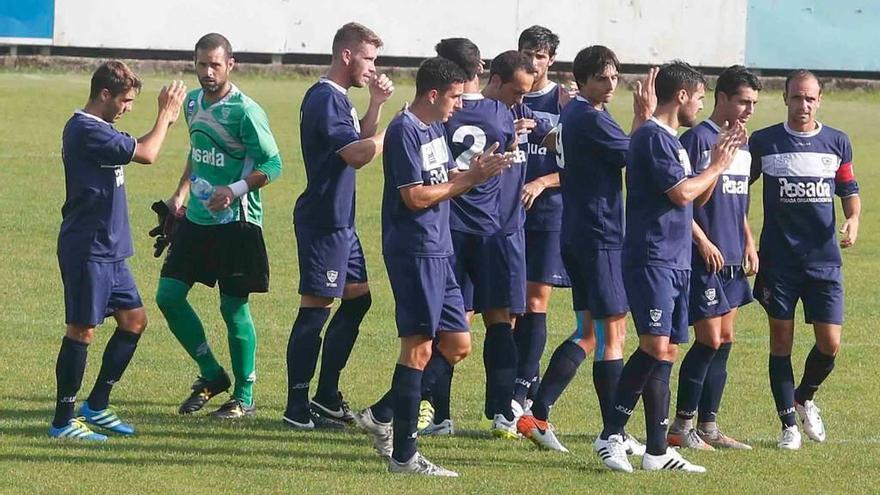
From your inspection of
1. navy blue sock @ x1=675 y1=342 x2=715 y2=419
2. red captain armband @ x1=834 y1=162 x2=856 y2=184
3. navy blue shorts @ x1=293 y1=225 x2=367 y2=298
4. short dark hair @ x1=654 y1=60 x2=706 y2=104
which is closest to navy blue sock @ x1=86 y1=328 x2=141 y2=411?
navy blue shorts @ x1=293 y1=225 x2=367 y2=298

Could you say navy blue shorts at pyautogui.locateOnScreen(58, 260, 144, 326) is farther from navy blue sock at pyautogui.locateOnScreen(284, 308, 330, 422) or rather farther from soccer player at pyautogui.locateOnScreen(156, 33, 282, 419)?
navy blue sock at pyautogui.locateOnScreen(284, 308, 330, 422)

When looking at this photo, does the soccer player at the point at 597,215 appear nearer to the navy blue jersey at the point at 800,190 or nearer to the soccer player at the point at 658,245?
the soccer player at the point at 658,245

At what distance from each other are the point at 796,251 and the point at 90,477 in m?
4.22

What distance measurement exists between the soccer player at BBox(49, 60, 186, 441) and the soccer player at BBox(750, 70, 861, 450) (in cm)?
349

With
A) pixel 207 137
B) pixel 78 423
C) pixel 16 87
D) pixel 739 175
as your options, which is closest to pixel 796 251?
pixel 739 175

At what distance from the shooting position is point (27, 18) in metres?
26.8

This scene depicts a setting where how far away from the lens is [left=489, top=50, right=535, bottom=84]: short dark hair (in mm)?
9242

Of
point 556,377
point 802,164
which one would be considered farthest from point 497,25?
point 556,377

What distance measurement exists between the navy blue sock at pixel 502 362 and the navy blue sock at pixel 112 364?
6.65 feet

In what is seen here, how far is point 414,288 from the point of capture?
26.3 feet

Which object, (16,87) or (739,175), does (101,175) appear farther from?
(16,87)

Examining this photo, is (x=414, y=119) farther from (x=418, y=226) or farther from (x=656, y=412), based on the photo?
(x=656, y=412)

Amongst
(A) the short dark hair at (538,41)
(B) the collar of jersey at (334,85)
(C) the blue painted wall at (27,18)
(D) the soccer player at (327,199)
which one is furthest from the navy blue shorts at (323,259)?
(C) the blue painted wall at (27,18)

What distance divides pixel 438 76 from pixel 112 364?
8.47 ft
